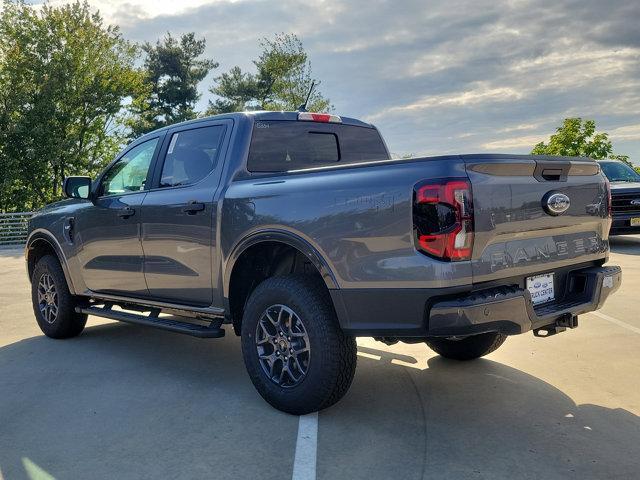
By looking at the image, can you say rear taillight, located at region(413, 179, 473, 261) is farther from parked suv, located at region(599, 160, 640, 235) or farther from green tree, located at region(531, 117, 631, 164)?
green tree, located at region(531, 117, 631, 164)

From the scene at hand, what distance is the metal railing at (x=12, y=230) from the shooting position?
2214 cm

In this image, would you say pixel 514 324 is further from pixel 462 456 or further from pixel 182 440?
pixel 182 440

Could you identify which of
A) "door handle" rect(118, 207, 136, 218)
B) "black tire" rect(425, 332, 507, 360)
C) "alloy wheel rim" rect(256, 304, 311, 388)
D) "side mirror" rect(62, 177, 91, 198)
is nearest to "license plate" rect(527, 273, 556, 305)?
"black tire" rect(425, 332, 507, 360)

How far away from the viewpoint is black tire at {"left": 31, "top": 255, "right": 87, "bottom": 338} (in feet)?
19.1

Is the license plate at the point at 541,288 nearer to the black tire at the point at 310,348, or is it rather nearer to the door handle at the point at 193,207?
the black tire at the point at 310,348

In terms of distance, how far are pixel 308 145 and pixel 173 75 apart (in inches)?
1537

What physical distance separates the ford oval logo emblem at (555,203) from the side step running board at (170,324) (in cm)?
225

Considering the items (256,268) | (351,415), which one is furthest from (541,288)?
(256,268)

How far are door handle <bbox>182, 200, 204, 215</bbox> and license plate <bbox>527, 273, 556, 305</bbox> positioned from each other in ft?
7.30

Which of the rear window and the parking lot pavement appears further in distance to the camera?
the rear window

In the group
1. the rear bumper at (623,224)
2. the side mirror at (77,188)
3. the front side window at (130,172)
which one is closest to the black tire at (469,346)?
the front side window at (130,172)

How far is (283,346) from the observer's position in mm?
3736

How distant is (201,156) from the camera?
4598 mm

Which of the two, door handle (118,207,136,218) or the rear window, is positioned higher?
the rear window
